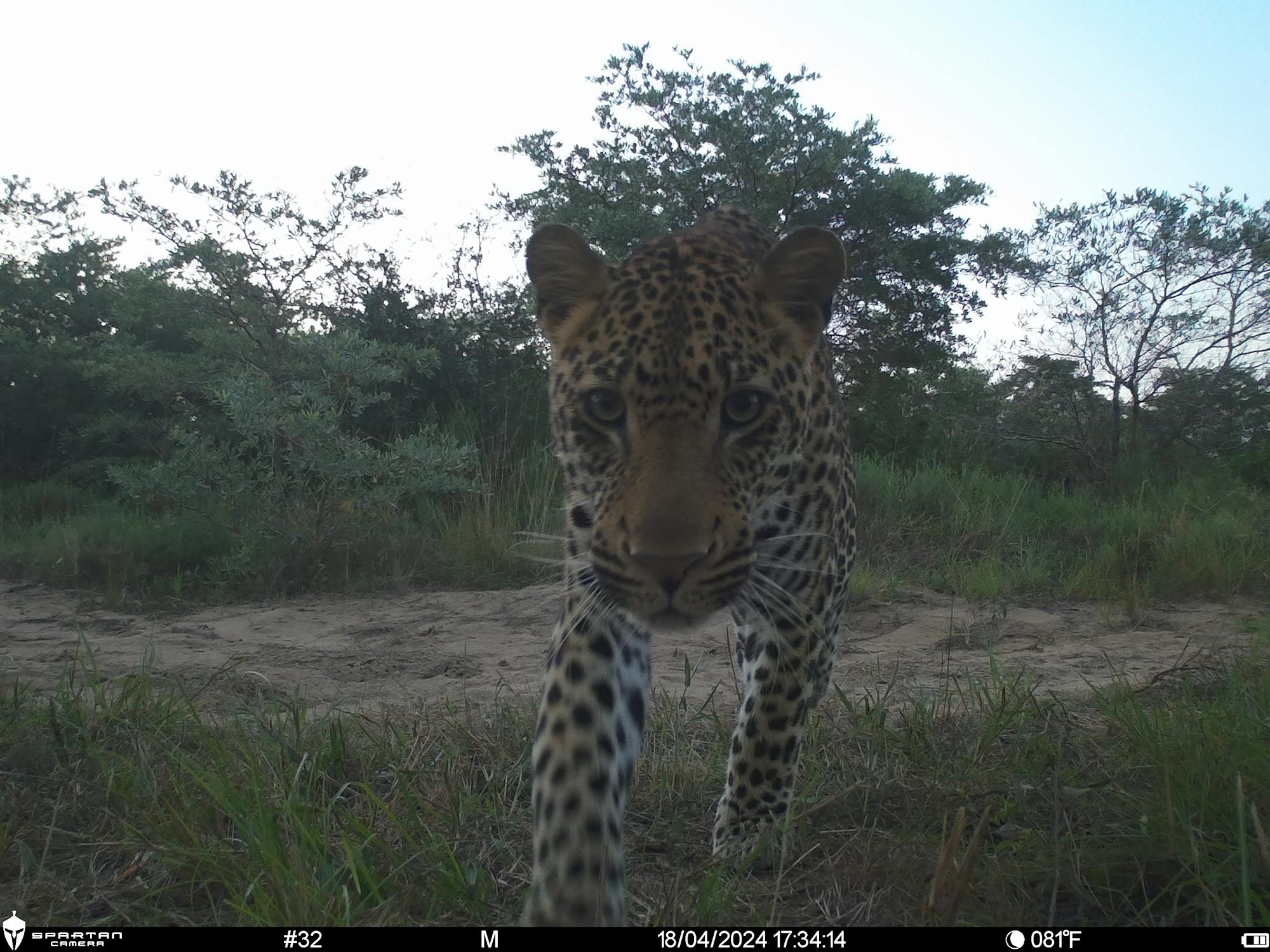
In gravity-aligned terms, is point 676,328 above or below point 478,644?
above

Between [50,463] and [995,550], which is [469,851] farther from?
[50,463]

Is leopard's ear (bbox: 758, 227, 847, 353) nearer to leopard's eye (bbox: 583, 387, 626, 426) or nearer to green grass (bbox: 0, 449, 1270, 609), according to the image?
leopard's eye (bbox: 583, 387, 626, 426)

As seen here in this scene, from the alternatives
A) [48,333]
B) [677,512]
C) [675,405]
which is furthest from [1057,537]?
[48,333]

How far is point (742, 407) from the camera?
2.66 m

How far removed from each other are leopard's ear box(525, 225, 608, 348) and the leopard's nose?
95cm

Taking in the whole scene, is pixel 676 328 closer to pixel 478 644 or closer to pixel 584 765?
pixel 584 765

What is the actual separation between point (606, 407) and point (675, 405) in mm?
210

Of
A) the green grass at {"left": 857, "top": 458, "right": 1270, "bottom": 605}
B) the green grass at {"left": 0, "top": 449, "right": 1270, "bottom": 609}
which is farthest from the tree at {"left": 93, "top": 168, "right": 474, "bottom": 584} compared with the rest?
the green grass at {"left": 857, "top": 458, "right": 1270, "bottom": 605}

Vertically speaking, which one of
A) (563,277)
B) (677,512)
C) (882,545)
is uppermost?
(563,277)

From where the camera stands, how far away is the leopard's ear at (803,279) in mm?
2930

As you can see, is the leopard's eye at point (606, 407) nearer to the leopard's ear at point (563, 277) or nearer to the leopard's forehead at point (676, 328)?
the leopard's forehead at point (676, 328)

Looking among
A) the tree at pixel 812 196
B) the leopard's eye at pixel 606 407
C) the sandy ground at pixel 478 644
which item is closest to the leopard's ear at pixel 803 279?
the leopard's eye at pixel 606 407
